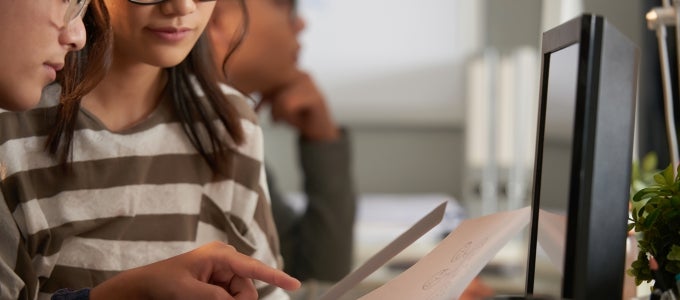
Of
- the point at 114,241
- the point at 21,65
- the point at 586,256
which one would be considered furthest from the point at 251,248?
the point at 586,256

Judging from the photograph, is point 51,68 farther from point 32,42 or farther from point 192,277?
point 192,277

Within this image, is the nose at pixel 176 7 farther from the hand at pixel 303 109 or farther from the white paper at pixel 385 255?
the hand at pixel 303 109

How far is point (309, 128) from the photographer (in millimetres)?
2207

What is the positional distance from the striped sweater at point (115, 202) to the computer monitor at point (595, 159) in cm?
49

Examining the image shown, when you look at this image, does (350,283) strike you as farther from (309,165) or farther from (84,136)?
(309,165)

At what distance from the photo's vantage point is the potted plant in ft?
2.34

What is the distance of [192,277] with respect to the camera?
0.77 m

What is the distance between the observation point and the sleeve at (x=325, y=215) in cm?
210

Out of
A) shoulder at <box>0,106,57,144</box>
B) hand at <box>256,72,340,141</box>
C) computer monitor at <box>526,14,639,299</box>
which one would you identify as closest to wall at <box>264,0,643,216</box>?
hand at <box>256,72,340,141</box>

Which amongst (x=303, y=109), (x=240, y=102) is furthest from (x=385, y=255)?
(x=303, y=109)

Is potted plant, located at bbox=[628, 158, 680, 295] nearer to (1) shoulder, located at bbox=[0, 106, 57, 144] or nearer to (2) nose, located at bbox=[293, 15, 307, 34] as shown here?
(1) shoulder, located at bbox=[0, 106, 57, 144]

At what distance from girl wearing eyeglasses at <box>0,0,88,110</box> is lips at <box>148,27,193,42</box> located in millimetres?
152

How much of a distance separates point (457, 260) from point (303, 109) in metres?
1.54

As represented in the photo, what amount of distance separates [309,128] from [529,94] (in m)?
1.33
